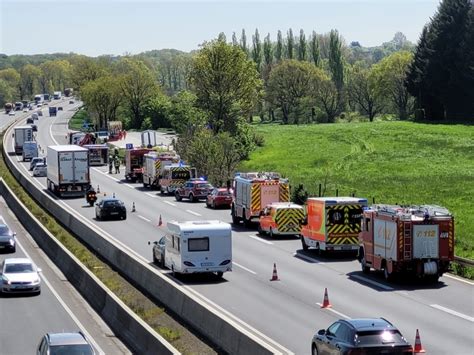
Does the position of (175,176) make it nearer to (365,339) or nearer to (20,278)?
(20,278)

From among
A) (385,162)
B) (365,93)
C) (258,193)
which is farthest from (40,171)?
(365,93)

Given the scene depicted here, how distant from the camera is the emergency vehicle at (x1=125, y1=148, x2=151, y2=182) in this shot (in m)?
84.8

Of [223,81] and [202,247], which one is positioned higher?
[223,81]

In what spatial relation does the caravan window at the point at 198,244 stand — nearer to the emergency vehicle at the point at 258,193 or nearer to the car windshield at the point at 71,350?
the car windshield at the point at 71,350

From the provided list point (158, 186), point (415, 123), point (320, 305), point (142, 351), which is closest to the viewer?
point (142, 351)

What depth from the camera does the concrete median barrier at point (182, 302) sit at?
75.6 ft

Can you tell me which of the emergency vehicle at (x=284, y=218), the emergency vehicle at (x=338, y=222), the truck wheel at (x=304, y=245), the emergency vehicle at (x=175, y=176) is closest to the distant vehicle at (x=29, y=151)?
the emergency vehicle at (x=175, y=176)

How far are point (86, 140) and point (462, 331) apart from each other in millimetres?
95890

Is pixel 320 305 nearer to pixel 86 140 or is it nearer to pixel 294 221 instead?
pixel 294 221

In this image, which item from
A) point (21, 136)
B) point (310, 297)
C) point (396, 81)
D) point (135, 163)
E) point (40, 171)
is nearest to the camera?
point (310, 297)

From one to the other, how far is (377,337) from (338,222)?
2158 cm

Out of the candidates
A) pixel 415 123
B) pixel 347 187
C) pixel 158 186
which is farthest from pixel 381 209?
pixel 415 123

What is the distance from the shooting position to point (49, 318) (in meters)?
32.9

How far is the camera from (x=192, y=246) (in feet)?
119
